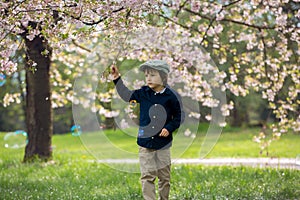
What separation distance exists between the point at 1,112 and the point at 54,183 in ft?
71.0

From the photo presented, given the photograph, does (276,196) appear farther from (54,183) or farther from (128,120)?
(54,183)

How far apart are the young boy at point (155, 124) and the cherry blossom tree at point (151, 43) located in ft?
2.22

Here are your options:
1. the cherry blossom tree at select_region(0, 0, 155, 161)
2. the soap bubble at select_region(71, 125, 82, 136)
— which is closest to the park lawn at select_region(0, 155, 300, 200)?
the soap bubble at select_region(71, 125, 82, 136)

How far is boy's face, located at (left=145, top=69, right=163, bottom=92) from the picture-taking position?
485 cm

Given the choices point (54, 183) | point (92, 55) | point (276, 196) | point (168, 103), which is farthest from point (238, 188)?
point (92, 55)

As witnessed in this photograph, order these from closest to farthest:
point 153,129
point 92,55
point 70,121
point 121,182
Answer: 1. point 153,129
2. point 121,182
3. point 92,55
4. point 70,121

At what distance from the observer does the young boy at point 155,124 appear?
4719 millimetres

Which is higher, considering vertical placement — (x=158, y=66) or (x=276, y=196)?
(x=158, y=66)

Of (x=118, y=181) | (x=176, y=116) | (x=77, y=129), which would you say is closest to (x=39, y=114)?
(x=118, y=181)

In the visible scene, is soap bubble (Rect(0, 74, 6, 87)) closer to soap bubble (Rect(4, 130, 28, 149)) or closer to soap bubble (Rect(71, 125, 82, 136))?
soap bubble (Rect(71, 125, 82, 136))

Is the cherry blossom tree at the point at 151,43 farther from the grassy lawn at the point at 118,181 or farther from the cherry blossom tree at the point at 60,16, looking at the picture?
the grassy lawn at the point at 118,181

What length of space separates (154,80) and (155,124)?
433mm

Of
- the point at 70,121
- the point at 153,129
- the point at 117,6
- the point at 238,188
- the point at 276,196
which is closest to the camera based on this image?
the point at 153,129

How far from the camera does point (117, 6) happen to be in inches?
202
